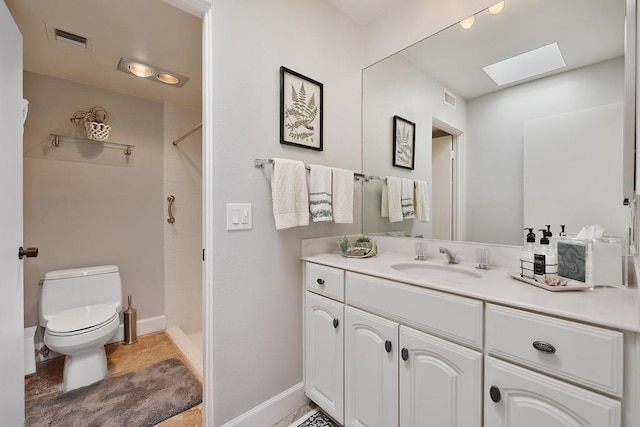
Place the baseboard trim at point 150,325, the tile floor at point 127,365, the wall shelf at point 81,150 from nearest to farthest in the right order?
1. the tile floor at point 127,365
2. the wall shelf at point 81,150
3. the baseboard trim at point 150,325

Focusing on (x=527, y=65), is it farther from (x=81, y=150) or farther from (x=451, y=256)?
(x=81, y=150)

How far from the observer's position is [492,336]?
854mm

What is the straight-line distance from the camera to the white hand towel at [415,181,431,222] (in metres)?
1.71

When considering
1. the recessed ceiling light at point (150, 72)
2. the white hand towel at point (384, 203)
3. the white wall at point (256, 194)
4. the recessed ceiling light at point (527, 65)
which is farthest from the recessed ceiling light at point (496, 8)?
the recessed ceiling light at point (150, 72)

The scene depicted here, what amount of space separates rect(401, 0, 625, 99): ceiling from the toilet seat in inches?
106

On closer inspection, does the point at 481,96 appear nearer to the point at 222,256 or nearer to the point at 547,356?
the point at 547,356

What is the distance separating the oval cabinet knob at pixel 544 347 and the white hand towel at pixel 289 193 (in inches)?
40.5

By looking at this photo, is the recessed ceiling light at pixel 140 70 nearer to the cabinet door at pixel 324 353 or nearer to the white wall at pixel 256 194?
the white wall at pixel 256 194

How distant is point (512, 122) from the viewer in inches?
53.4

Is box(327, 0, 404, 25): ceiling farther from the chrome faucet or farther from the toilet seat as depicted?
the toilet seat

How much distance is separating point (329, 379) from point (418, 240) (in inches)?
36.1

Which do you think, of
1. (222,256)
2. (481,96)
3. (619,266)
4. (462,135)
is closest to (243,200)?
(222,256)

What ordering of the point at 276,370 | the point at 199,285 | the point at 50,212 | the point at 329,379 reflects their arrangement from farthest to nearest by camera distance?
1. the point at 199,285
2. the point at 50,212
3. the point at 276,370
4. the point at 329,379

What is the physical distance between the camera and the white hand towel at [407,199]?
70.3 inches
